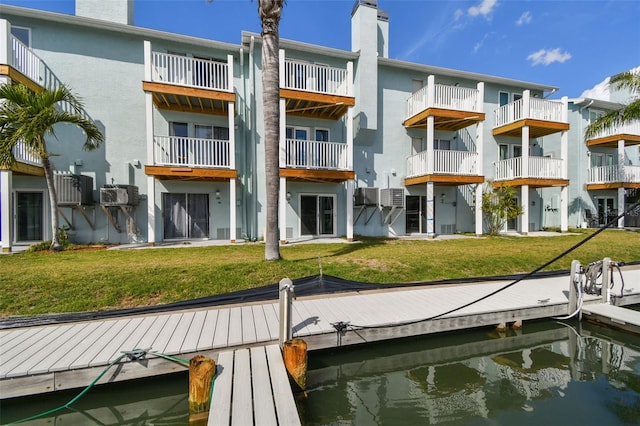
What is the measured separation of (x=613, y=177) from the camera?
17.8m

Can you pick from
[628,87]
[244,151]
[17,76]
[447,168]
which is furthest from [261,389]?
[628,87]

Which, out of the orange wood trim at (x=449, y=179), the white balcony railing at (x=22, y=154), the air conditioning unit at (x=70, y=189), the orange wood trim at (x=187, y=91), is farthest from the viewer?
the orange wood trim at (x=449, y=179)

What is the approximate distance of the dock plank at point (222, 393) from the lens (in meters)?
2.70

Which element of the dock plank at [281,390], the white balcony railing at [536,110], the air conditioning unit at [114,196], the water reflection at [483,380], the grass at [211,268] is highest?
the white balcony railing at [536,110]

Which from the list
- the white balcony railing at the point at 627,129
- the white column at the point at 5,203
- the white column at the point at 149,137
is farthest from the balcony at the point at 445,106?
the white column at the point at 5,203

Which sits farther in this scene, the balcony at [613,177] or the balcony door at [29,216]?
the balcony at [613,177]

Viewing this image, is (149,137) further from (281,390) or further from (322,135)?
(281,390)

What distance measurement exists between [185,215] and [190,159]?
245cm

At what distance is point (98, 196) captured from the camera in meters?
11.5

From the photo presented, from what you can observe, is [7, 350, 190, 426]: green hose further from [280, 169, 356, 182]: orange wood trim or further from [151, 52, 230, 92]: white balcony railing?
[151, 52, 230, 92]: white balcony railing

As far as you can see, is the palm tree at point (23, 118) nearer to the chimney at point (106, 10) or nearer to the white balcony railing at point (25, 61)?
the white balcony railing at point (25, 61)

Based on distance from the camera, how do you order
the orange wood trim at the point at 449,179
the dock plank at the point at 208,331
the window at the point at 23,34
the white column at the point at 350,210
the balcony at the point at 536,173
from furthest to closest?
the balcony at the point at 536,173, the orange wood trim at the point at 449,179, the white column at the point at 350,210, the window at the point at 23,34, the dock plank at the point at 208,331

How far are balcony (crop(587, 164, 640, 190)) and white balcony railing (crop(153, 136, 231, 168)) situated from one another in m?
21.3

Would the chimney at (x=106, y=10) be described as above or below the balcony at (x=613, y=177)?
above
